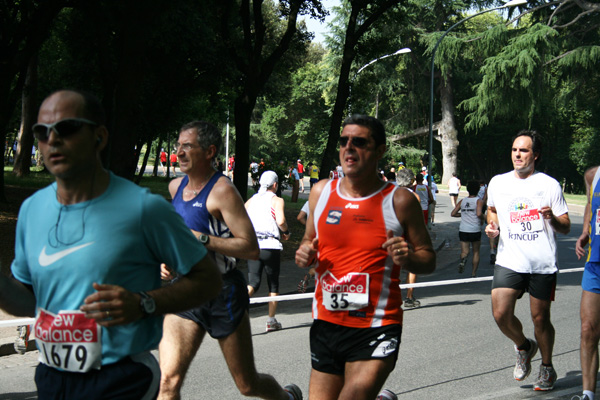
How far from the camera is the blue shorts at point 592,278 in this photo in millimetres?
5254

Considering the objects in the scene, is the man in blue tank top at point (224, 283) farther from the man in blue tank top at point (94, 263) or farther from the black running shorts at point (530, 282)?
the black running shorts at point (530, 282)

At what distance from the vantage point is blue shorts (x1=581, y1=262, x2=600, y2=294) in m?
5.25

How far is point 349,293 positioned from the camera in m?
3.87

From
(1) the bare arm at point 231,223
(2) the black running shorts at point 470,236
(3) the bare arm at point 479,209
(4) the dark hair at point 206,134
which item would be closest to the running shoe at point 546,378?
(1) the bare arm at point 231,223

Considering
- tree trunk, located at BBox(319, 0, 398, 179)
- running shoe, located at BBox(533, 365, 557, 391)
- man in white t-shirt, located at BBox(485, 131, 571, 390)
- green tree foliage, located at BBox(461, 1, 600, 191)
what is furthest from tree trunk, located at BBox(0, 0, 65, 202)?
green tree foliage, located at BBox(461, 1, 600, 191)

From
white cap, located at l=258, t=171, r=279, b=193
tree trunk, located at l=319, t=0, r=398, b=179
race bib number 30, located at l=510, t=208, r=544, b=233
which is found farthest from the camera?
tree trunk, located at l=319, t=0, r=398, b=179

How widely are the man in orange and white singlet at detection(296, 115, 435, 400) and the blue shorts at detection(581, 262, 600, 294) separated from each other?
1.91m

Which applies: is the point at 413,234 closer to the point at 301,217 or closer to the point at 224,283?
the point at 224,283

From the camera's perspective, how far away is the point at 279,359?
7348 millimetres

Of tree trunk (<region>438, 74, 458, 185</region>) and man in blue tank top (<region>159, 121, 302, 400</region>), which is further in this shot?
tree trunk (<region>438, 74, 458, 185</region>)

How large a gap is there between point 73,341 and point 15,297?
13.1 inches

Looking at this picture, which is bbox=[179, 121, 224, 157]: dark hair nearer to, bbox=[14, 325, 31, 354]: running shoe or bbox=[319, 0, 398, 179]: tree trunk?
bbox=[14, 325, 31, 354]: running shoe

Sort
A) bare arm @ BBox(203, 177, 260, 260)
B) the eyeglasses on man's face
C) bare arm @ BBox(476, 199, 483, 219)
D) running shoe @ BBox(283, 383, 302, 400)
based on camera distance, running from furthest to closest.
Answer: bare arm @ BBox(476, 199, 483, 219) → running shoe @ BBox(283, 383, 302, 400) → the eyeglasses on man's face → bare arm @ BBox(203, 177, 260, 260)

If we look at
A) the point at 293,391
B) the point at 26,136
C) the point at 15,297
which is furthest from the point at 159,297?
the point at 26,136
